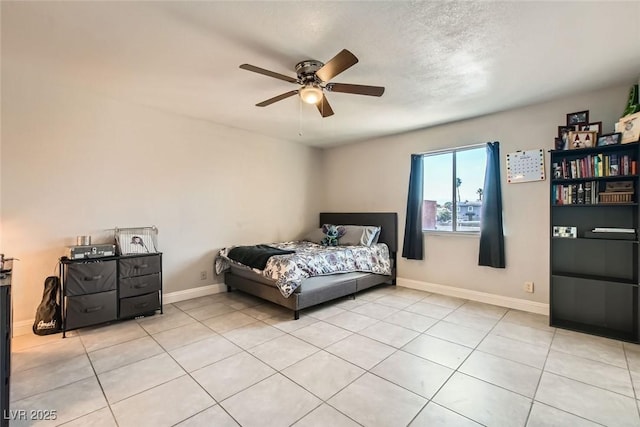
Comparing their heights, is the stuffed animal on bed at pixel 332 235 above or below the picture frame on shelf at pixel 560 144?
below

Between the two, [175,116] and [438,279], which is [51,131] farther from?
[438,279]

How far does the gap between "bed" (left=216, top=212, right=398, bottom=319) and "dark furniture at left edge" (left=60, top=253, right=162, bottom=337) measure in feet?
3.36

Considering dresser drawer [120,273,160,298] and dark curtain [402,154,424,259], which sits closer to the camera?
dresser drawer [120,273,160,298]

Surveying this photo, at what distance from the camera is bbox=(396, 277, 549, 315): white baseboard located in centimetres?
334

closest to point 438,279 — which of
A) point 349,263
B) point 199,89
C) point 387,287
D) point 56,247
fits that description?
point 387,287

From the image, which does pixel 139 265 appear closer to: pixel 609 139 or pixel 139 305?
pixel 139 305

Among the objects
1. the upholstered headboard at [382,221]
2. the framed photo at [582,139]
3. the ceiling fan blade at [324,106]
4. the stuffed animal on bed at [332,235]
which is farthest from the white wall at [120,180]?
the framed photo at [582,139]

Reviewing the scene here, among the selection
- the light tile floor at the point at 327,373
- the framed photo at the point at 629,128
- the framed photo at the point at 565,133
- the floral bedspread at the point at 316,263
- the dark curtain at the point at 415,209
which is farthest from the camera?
the dark curtain at the point at 415,209

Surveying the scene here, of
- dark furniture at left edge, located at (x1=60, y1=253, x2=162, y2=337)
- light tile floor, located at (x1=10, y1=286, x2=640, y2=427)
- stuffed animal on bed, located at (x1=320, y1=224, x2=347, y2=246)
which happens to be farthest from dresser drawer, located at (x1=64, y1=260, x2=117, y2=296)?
stuffed animal on bed, located at (x1=320, y1=224, x2=347, y2=246)

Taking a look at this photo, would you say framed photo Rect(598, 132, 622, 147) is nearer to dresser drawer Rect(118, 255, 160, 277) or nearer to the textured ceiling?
the textured ceiling

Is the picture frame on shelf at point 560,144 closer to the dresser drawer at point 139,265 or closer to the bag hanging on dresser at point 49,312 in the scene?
the dresser drawer at point 139,265

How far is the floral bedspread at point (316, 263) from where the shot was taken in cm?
311

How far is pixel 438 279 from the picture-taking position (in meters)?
4.16

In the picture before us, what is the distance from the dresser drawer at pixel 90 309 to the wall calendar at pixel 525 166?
15.7ft
